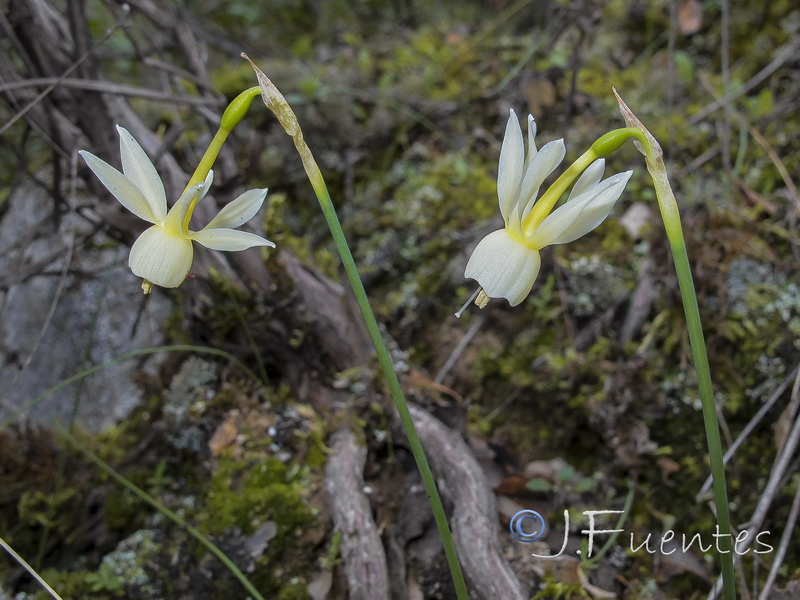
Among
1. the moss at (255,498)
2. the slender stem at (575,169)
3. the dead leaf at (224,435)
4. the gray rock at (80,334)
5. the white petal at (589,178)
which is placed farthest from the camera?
the gray rock at (80,334)

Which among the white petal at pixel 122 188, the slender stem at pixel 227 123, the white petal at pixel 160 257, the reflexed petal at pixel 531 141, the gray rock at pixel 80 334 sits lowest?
the gray rock at pixel 80 334

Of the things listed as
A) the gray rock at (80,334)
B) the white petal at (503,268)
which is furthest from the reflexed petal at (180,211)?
the gray rock at (80,334)

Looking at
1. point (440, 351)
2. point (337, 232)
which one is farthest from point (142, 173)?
point (440, 351)

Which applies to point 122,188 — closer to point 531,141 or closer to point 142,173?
point 142,173

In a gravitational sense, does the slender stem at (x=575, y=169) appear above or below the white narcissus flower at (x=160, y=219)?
above

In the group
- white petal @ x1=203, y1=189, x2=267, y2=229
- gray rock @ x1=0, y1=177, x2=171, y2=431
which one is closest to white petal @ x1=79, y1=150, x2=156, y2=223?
white petal @ x1=203, y1=189, x2=267, y2=229

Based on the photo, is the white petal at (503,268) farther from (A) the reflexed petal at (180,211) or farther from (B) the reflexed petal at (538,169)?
(A) the reflexed petal at (180,211)
